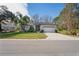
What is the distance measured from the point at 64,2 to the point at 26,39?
5.00ft

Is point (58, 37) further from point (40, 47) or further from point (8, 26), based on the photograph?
point (8, 26)

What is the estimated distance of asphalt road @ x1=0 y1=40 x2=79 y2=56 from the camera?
23.3 feet

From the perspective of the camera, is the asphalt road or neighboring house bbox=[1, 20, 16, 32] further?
neighboring house bbox=[1, 20, 16, 32]

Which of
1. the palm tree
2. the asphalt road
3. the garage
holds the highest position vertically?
the palm tree

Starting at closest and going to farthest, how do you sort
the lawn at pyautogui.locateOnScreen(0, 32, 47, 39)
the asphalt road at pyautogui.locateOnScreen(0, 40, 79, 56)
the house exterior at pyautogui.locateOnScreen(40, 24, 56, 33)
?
the asphalt road at pyautogui.locateOnScreen(0, 40, 79, 56) < the lawn at pyautogui.locateOnScreen(0, 32, 47, 39) < the house exterior at pyautogui.locateOnScreen(40, 24, 56, 33)

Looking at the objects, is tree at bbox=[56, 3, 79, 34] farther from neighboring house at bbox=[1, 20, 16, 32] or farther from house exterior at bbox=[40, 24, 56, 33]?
neighboring house at bbox=[1, 20, 16, 32]

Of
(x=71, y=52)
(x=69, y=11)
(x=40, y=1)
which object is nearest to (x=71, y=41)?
(x=71, y=52)

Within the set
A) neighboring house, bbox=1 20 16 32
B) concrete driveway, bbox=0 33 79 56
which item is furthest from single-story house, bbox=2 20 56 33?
concrete driveway, bbox=0 33 79 56

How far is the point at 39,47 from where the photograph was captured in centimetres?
716

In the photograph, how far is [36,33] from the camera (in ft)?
23.8

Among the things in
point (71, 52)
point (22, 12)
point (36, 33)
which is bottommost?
point (71, 52)

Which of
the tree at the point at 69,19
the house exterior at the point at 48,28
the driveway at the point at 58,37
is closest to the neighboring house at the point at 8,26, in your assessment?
the house exterior at the point at 48,28

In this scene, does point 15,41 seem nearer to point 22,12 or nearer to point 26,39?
point 26,39

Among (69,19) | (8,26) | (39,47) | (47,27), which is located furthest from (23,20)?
(69,19)
